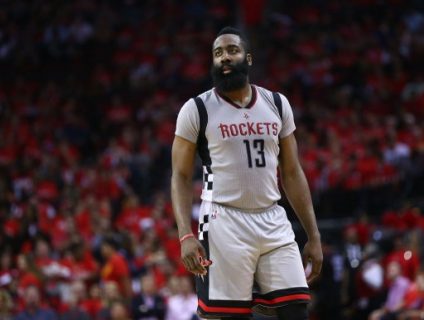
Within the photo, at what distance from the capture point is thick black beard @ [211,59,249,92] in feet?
18.0

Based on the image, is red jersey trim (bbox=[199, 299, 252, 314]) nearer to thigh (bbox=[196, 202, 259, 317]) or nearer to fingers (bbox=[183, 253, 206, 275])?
thigh (bbox=[196, 202, 259, 317])

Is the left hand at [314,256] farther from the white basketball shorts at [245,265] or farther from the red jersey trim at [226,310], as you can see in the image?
the red jersey trim at [226,310]

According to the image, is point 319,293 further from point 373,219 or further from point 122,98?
point 122,98

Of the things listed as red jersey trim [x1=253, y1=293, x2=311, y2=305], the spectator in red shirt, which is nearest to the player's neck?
red jersey trim [x1=253, y1=293, x2=311, y2=305]

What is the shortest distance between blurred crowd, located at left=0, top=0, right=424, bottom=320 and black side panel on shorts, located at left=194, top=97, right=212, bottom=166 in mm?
5369

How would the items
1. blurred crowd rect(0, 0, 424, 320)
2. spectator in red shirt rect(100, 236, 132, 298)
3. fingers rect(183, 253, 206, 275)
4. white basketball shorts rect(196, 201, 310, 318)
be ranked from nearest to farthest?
fingers rect(183, 253, 206, 275), white basketball shorts rect(196, 201, 310, 318), spectator in red shirt rect(100, 236, 132, 298), blurred crowd rect(0, 0, 424, 320)

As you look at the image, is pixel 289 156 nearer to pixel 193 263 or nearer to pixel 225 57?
pixel 225 57

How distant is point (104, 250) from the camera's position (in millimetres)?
12508

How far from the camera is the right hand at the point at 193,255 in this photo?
524 centimetres

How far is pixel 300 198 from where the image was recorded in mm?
5648

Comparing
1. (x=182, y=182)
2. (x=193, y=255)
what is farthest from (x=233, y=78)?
(x=193, y=255)

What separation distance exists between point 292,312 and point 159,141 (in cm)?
1306

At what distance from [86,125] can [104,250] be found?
26.2ft

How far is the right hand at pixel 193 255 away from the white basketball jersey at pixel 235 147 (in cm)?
30
